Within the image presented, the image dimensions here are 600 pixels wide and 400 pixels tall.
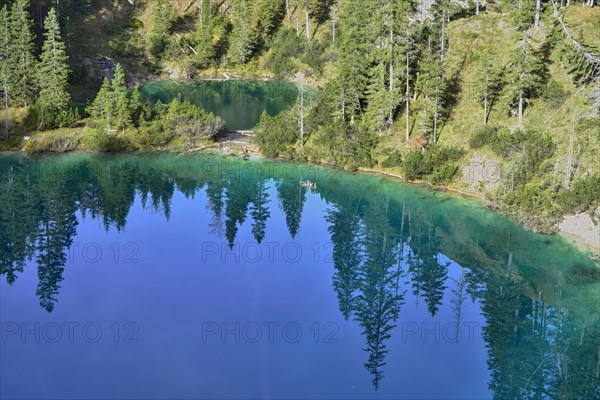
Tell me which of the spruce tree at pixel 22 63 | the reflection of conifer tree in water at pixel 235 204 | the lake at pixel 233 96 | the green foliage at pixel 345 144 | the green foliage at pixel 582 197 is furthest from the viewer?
the lake at pixel 233 96

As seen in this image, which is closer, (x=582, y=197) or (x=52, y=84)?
(x=582, y=197)

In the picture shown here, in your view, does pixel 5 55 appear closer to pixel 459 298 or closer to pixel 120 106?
pixel 120 106

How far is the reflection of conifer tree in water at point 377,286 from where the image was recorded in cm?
4966

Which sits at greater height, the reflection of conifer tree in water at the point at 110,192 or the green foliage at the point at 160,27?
the green foliage at the point at 160,27

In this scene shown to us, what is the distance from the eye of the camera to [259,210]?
7444cm

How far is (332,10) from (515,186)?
245 feet

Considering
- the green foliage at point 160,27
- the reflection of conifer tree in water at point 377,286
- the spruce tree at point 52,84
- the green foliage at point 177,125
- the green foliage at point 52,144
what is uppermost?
the green foliage at point 160,27

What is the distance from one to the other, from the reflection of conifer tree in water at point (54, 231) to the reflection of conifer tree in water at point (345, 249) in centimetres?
2238

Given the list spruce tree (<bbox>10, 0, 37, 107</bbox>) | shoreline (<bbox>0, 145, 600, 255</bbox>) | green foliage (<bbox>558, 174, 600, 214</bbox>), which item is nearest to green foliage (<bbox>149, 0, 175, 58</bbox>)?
spruce tree (<bbox>10, 0, 37, 107</bbox>)

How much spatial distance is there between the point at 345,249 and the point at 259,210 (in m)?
12.7

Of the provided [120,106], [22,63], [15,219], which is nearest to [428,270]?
[15,219]

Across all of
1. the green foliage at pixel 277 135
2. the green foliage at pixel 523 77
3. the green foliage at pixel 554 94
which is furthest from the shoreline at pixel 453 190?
the green foliage at pixel 554 94

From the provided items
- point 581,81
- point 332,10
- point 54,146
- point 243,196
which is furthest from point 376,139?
point 332,10

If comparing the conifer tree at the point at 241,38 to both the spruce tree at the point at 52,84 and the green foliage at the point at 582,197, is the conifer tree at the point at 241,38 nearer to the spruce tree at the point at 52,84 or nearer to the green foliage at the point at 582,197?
the spruce tree at the point at 52,84
